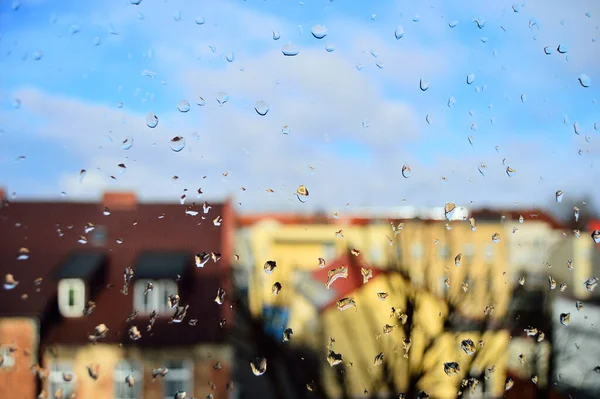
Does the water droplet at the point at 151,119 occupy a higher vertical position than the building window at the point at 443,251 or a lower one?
higher

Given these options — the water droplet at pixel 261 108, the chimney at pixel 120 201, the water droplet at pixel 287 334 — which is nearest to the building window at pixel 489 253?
the water droplet at pixel 287 334

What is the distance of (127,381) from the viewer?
29.3 inches

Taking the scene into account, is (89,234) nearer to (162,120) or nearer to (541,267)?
(162,120)

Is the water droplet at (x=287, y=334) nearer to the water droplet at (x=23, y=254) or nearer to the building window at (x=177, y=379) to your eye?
the building window at (x=177, y=379)

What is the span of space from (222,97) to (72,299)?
0.35 m

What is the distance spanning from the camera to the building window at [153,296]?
72 centimetres

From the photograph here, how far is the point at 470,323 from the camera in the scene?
97cm

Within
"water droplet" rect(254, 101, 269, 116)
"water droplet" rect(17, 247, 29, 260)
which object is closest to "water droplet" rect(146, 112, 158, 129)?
"water droplet" rect(254, 101, 269, 116)

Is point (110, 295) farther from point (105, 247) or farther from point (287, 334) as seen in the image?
point (287, 334)

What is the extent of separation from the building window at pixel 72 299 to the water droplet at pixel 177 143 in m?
0.22

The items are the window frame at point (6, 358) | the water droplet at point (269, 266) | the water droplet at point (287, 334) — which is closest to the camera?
the window frame at point (6, 358)

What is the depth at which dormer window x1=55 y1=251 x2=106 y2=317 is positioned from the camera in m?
0.69

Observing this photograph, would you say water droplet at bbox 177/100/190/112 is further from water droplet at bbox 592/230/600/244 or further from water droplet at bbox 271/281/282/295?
water droplet at bbox 592/230/600/244

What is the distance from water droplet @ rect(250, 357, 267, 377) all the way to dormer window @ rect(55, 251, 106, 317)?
0.29 metres
